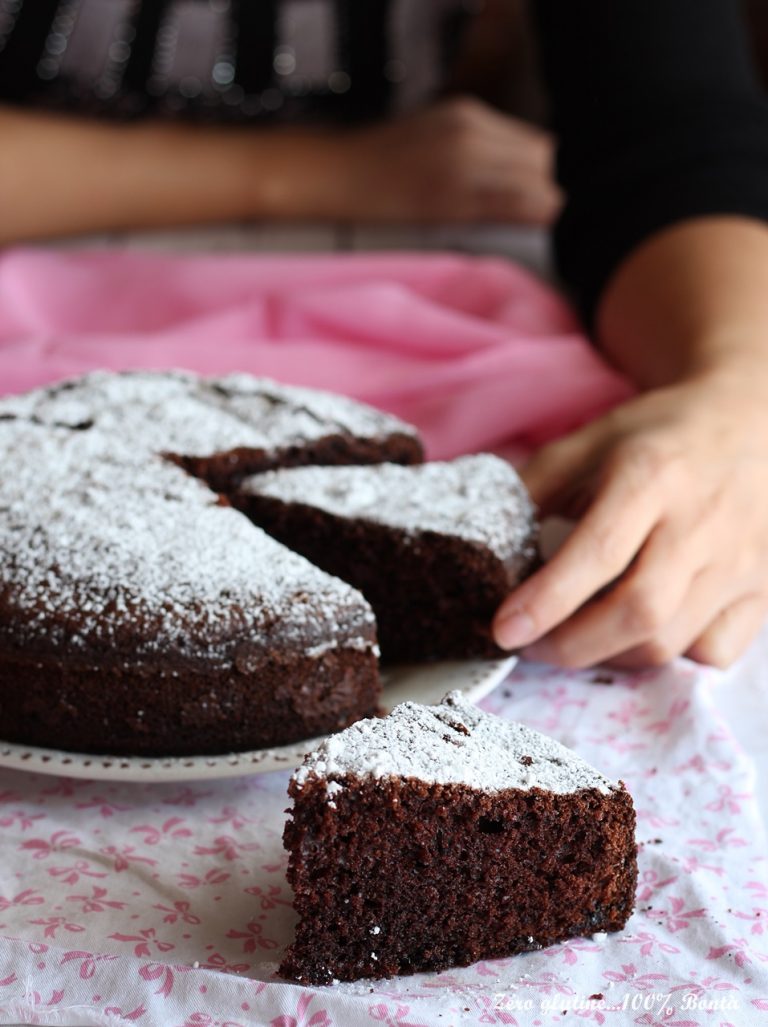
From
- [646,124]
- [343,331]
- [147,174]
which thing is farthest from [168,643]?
[147,174]

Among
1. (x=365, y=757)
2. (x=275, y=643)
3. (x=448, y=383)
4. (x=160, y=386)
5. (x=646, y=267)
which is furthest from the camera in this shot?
(x=646, y=267)

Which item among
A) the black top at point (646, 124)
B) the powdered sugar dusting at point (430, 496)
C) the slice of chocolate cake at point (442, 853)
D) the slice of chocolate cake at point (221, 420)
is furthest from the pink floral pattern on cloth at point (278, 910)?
the black top at point (646, 124)

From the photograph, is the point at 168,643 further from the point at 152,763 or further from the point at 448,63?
the point at 448,63

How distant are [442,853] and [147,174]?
2.55m

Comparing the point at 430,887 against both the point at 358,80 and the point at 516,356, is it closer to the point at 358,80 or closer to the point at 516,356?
the point at 516,356

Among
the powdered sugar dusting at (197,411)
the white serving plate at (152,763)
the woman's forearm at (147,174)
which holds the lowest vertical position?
the woman's forearm at (147,174)

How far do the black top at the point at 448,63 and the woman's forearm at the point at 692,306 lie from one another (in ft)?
0.30

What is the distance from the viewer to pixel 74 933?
119 centimetres

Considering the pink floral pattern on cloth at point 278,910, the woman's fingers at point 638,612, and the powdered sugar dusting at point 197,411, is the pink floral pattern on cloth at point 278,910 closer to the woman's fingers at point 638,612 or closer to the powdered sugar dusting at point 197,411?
the woman's fingers at point 638,612

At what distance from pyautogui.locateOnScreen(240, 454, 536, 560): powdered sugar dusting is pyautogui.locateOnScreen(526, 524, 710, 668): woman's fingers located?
126 millimetres

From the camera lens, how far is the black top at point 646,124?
255cm

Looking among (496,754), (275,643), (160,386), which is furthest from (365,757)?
(160,386)

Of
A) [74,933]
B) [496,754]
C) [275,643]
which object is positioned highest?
[496,754]

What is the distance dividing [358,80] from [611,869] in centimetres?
255
